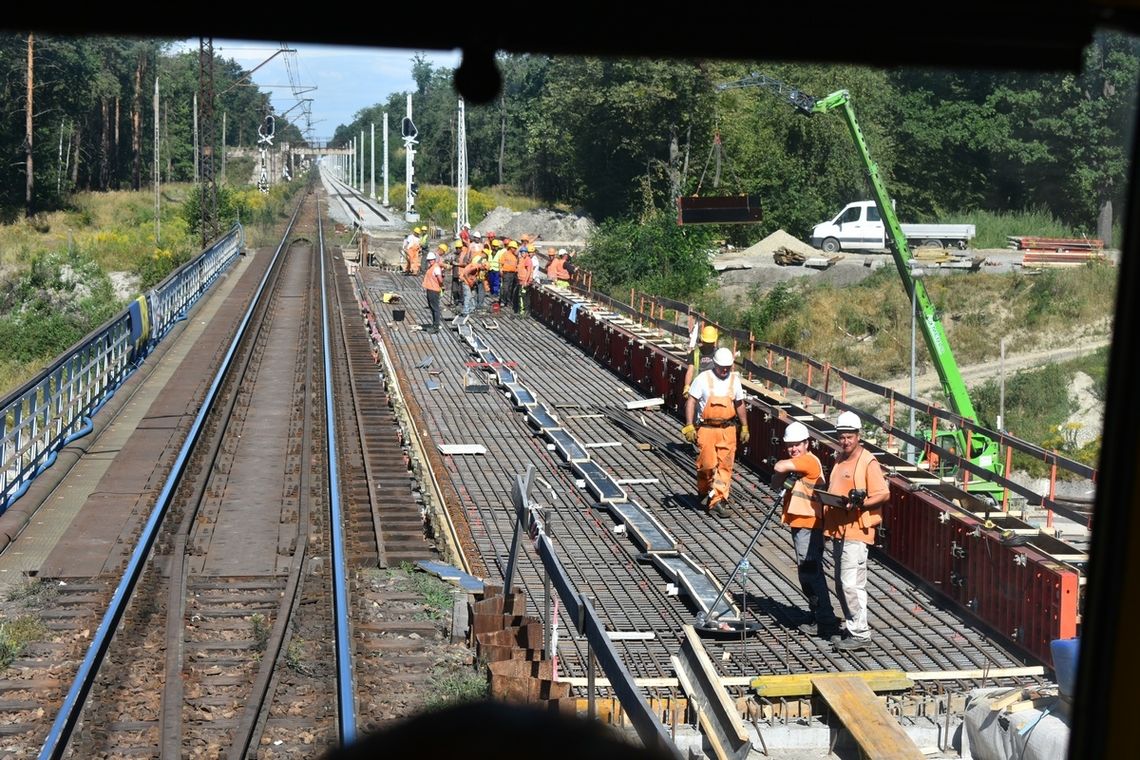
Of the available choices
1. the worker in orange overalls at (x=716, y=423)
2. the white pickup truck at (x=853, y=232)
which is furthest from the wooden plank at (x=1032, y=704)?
the white pickup truck at (x=853, y=232)

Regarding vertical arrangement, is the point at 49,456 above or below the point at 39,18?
below

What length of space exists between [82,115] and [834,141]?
1759 inches

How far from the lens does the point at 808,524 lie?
33.7 ft

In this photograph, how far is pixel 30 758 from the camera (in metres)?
7.45

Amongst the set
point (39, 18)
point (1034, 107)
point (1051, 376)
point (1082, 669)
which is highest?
point (1034, 107)

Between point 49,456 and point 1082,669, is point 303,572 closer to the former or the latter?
point 49,456

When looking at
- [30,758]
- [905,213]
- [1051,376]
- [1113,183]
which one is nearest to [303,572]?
[30,758]

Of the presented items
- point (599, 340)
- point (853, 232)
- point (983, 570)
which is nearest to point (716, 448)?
point (983, 570)

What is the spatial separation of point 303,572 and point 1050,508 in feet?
19.6

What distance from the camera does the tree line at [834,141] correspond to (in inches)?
1955

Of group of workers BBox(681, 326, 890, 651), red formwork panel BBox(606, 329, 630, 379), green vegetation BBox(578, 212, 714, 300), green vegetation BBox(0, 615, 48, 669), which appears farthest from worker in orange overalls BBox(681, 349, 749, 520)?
green vegetation BBox(578, 212, 714, 300)

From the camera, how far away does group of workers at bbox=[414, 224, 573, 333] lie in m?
28.3

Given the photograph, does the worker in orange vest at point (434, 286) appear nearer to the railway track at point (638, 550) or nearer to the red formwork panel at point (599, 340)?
the red formwork panel at point (599, 340)

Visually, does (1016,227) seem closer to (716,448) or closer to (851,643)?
(716,448)
